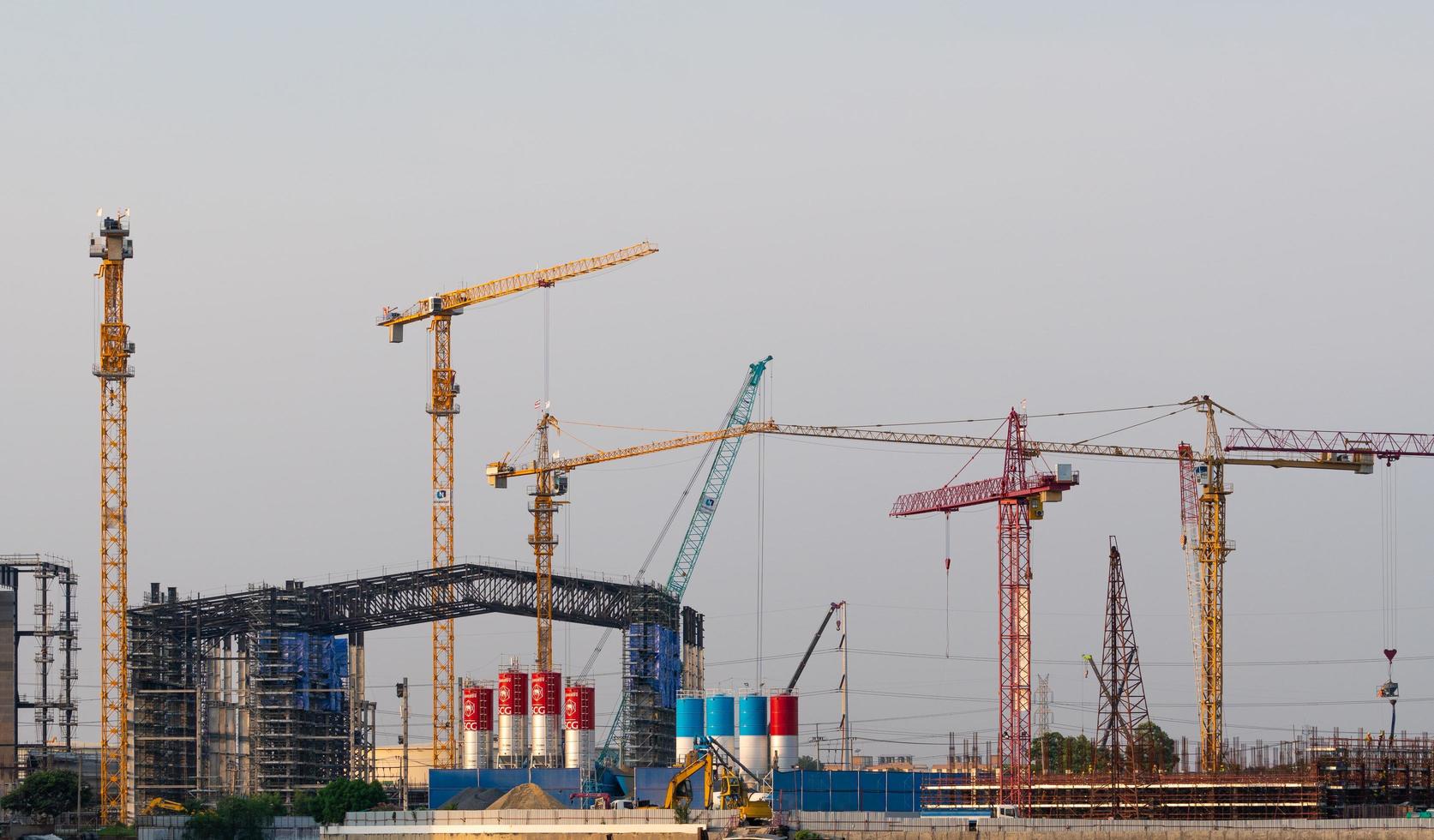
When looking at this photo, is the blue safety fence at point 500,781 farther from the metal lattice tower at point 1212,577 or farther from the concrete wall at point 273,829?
the metal lattice tower at point 1212,577

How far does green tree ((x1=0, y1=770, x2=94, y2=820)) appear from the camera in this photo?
149 metres

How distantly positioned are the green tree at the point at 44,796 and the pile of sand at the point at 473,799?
122ft

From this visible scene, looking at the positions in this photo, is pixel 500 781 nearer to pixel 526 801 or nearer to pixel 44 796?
pixel 526 801

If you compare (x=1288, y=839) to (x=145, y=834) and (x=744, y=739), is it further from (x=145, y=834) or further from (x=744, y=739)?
(x=145, y=834)

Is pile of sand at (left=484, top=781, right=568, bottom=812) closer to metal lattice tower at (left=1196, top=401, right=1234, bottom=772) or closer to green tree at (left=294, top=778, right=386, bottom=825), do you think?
green tree at (left=294, top=778, right=386, bottom=825)

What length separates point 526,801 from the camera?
120 meters

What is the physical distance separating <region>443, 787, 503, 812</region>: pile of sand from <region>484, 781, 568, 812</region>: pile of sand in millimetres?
5628

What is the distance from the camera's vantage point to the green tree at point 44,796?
149 metres

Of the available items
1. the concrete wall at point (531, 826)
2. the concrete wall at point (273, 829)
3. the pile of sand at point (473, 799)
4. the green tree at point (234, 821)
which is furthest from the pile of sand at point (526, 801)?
the green tree at point (234, 821)

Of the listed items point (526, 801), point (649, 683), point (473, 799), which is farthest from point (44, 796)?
point (526, 801)

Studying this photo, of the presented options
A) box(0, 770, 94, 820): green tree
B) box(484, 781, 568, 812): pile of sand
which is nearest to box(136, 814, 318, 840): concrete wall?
box(484, 781, 568, 812): pile of sand

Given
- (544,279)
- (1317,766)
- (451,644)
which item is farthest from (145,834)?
(1317,766)

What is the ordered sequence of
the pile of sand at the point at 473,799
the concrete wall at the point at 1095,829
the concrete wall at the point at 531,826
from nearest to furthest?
the concrete wall at the point at 531,826 < the concrete wall at the point at 1095,829 < the pile of sand at the point at 473,799

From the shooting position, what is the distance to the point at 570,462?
181m
